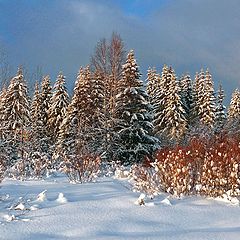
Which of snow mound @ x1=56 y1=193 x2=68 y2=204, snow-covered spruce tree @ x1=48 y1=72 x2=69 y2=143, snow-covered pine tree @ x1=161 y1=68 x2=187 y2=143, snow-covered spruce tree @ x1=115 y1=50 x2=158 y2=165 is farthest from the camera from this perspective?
snow-covered pine tree @ x1=161 y1=68 x2=187 y2=143

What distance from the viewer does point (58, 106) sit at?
30.7 m

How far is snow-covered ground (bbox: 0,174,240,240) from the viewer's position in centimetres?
460

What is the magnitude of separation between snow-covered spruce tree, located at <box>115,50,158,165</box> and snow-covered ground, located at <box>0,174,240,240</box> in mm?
13954

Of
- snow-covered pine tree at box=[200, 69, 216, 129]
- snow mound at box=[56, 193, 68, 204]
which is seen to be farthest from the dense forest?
snow mound at box=[56, 193, 68, 204]

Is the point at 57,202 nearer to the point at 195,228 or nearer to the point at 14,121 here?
the point at 195,228

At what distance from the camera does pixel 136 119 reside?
69.3 feet

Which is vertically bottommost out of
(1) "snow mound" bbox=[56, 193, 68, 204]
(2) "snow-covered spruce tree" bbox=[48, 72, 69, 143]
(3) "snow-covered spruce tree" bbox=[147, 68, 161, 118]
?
(1) "snow mound" bbox=[56, 193, 68, 204]

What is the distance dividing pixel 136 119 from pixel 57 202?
15.4m

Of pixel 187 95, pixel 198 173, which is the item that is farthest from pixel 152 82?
pixel 198 173

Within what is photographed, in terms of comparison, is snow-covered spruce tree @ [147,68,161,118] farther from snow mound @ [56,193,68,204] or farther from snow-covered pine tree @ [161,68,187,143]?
snow mound @ [56,193,68,204]

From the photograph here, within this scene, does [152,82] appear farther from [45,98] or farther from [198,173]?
[198,173]

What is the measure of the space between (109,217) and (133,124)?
16.1 m

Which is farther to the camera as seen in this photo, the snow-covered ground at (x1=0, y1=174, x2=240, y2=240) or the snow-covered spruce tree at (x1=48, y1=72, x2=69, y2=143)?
the snow-covered spruce tree at (x1=48, y1=72, x2=69, y2=143)

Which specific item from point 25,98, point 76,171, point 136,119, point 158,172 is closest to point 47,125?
point 25,98
